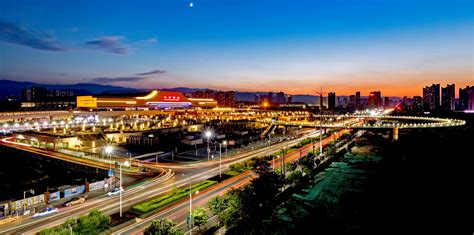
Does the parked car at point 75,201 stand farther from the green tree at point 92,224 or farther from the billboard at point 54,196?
the green tree at point 92,224

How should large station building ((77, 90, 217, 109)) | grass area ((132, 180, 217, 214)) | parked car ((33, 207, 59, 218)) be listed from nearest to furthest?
parked car ((33, 207, 59, 218)) < grass area ((132, 180, 217, 214)) < large station building ((77, 90, 217, 109))

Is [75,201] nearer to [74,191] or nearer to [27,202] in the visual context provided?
[74,191]

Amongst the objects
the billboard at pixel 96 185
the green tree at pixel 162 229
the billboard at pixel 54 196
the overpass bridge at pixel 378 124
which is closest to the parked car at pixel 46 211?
the billboard at pixel 54 196

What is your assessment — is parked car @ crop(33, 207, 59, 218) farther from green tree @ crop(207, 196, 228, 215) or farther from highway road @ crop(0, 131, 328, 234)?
green tree @ crop(207, 196, 228, 215)

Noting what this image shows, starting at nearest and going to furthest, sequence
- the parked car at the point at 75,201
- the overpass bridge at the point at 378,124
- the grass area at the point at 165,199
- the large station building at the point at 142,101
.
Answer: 1. the grass area at the point at 165,199
2. the parked car at the point at 75,201
3. the overpass bridge at the point at 378,124
4. the large station building at the point at 142,101

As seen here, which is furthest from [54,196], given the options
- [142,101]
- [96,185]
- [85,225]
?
[142,101]

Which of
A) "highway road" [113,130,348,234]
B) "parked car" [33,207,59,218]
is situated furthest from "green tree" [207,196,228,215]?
"parked car" [33,207,59,218]

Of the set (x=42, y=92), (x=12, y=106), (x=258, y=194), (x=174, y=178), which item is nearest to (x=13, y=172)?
(x=174, y=178)
